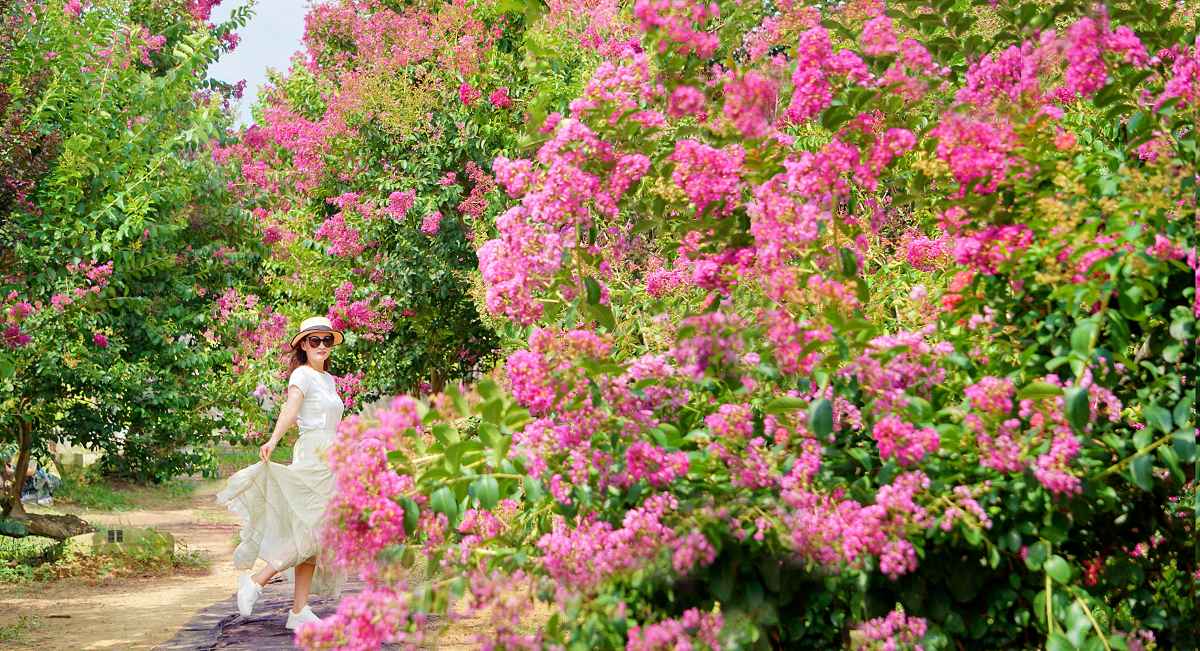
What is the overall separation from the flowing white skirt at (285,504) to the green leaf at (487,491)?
456 centimetres

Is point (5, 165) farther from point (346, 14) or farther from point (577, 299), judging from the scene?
point (346, 14)

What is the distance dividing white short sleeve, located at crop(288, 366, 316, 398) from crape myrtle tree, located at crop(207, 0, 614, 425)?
2887 mm

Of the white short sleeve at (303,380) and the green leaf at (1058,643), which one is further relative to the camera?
the white short sleeve at (303,380)

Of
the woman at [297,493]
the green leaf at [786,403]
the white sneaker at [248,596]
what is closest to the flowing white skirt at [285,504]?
the woman at [297,493]

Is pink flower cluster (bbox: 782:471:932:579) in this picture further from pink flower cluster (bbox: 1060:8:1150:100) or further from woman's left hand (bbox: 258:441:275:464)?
woman's left hand (bbox: 258:441:275:464)

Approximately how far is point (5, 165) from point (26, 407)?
13.3ft

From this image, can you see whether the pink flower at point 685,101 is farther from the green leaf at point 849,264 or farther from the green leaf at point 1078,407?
the green leaf at point 1078,407

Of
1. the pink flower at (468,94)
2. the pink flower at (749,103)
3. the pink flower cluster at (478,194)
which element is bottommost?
the pink flower at (749,103)

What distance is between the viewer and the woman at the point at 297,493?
6.91 meters

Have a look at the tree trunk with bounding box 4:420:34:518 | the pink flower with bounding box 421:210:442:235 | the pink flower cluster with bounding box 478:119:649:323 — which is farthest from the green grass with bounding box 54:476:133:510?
the pink flower cluster with bounding box 478:119:649:323

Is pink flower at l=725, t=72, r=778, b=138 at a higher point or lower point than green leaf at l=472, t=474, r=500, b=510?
higher

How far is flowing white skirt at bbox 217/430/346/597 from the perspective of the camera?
6.91 metres

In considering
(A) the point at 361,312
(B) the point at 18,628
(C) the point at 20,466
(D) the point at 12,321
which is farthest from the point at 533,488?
(C) the point at 20,466

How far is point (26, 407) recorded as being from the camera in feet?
33.6
